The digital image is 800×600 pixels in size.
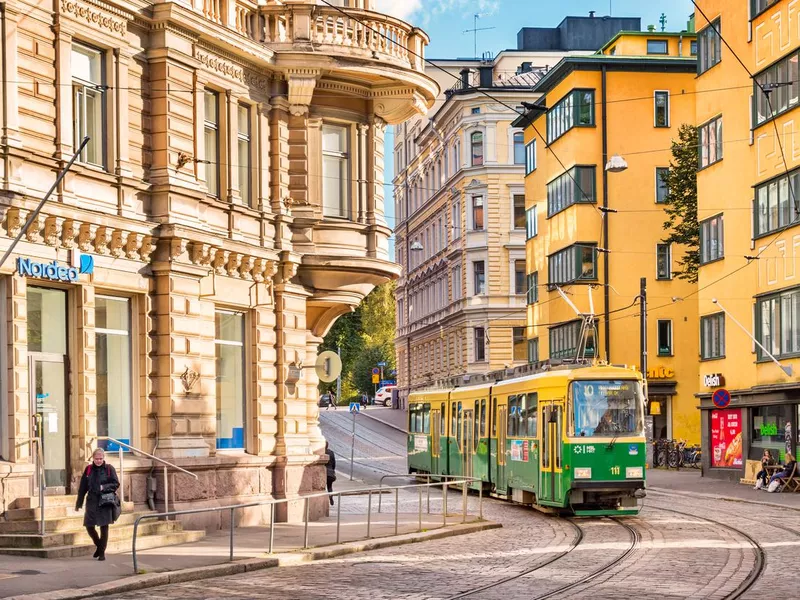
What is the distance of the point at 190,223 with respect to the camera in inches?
1001

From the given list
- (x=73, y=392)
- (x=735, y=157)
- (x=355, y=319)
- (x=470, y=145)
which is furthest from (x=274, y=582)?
(x=355, y=319)

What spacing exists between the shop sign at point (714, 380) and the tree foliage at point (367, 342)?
195ft

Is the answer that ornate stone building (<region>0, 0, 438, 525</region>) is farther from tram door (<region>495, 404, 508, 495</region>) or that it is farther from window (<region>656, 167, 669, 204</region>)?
window (<region>656, 167, 669, 204</region>)

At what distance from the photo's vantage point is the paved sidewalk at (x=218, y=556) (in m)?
17.3

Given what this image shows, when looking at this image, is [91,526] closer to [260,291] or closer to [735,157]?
[260,291]

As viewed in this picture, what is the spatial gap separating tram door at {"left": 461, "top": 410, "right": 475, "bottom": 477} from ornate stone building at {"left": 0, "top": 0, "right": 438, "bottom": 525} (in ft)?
28.9

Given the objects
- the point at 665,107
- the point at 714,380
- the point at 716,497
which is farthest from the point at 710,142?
the point at 716,497

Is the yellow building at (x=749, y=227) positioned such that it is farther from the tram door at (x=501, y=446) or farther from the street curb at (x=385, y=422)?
the street curb at (x=385, y=422)

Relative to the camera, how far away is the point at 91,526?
64.5 ft

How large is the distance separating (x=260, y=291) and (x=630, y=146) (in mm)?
37620

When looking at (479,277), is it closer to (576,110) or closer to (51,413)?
(576,110)

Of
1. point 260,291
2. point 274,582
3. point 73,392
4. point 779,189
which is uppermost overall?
point 779,189

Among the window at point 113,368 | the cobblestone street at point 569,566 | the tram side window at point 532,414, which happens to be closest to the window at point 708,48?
the tram side window at point 532,414

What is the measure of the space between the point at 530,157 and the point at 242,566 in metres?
54.2
